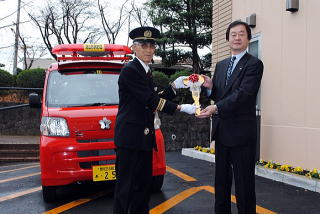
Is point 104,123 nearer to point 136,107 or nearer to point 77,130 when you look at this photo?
point 77,130

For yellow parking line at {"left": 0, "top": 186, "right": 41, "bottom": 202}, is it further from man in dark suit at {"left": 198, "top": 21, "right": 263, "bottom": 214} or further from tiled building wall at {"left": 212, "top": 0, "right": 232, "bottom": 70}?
tiled building wall at {"left": 212, "top": 0, "right": 232, "bottom": 70}

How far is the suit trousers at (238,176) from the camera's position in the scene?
334cm

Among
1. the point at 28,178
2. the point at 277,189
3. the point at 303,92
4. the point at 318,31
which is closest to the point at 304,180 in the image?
the point at 277,189

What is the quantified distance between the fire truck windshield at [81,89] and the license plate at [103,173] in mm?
930

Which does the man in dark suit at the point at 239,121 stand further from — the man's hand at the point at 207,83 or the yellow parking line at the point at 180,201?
the yellow parking line at the point at 180,201

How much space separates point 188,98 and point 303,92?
8.73 m

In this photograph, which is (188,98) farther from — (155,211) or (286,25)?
(155,211)

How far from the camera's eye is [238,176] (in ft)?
11.0

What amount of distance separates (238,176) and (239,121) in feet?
1.64

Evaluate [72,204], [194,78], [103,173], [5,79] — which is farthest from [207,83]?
[5,79]

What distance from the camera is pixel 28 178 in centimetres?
685

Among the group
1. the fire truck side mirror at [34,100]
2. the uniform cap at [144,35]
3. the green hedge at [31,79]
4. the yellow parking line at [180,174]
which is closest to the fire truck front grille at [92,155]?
the fire truck side mirror at [34,100]

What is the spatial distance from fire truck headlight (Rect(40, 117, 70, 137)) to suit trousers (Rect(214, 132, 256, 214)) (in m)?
2.02

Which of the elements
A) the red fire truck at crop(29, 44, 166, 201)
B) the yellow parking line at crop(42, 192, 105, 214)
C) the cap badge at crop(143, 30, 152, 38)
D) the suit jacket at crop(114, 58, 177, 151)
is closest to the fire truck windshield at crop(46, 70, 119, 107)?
the red fire truck at crop(29, 44, 166, 201)
